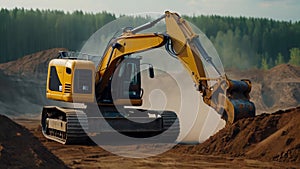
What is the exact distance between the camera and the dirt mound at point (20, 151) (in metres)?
8.88

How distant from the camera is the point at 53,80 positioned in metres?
14.1

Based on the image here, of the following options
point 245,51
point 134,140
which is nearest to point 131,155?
point 134,140

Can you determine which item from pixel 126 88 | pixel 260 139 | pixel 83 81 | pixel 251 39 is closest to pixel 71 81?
pixel 83 81

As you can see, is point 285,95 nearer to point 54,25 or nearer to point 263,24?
point 54,25

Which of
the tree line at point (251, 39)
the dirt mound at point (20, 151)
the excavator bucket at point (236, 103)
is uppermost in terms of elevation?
the tree line at point (251, 39)

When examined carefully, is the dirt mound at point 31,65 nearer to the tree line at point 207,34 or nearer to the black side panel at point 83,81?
the tree line at point 207,34

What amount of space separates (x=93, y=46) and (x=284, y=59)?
50125 millimetres

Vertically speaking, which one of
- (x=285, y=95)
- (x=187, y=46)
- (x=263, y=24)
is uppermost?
(x=263, y=24)

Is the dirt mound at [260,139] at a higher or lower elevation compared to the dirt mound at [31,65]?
lower

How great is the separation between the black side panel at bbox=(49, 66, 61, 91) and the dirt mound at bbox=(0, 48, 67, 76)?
83.9ft

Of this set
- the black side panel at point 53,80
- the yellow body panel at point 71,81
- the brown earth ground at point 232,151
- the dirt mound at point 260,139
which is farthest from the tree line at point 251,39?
the yellow body panel at point 71,81

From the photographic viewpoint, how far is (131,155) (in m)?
13.0

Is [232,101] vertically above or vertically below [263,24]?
below

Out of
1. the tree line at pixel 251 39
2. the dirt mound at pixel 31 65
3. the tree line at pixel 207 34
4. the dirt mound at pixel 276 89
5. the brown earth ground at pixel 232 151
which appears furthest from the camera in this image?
the tree line at pixel 251 39
